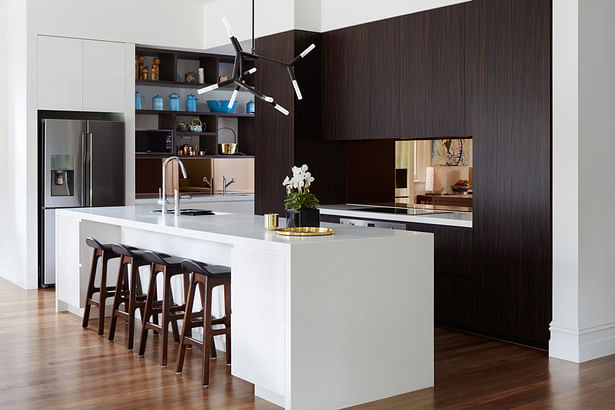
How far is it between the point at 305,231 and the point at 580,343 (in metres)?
1.94

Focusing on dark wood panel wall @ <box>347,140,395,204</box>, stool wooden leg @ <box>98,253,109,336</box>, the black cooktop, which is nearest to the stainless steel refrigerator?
stool wooden leg @ <box>98,253,109,336</box>

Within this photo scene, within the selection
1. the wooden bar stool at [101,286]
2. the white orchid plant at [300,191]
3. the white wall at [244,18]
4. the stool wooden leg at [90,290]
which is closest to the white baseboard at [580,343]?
the white orchid plant at [300,191]

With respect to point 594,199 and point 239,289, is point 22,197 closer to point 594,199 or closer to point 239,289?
point 239,289

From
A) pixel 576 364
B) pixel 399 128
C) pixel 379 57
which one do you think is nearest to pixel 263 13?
pixel 379 57

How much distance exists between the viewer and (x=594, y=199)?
480 centimetres

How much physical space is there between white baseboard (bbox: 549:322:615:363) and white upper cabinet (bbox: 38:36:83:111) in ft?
16.9

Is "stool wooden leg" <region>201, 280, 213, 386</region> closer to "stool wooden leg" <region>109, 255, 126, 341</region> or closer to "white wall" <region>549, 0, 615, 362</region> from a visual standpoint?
"stool wooden leg" <region>109, 255, 126, 341</region>

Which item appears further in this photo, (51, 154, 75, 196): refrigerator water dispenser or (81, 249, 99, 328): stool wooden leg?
(51, 154, 75, 196): refrigerator water dispenser

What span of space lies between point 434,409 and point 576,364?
1.36m

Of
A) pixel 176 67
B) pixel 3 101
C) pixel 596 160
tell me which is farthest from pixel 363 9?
pixel 3 101

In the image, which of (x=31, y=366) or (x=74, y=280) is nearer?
(x=31, y=366)

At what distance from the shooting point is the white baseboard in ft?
15.4

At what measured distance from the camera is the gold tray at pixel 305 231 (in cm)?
401

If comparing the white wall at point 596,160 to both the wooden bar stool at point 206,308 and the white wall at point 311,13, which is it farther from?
the wooden bar stool at point 206,308
